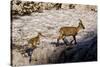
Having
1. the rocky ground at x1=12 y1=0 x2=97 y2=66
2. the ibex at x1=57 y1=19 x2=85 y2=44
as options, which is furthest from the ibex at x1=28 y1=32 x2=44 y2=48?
the ibex at x1=57 y1=19 x2=85 y2=44

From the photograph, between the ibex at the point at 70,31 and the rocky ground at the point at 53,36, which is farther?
the ibex at the point at 70,31

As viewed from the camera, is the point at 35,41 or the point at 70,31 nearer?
the point at 35,41

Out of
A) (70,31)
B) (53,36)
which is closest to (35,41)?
(53,36)

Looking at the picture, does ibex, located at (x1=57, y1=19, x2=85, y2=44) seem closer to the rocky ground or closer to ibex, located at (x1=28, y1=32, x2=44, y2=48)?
the rocky ground

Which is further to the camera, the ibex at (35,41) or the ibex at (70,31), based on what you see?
the ibex at (70,31)

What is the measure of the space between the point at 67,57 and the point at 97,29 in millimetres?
591

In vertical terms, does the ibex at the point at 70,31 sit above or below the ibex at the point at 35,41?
above

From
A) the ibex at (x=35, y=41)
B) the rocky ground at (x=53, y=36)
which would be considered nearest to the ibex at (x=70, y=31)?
the rocky ground at (x=53, y=36)

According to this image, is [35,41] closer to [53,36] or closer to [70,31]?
[53,36]

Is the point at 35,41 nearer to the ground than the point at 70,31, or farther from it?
nearer to the ground

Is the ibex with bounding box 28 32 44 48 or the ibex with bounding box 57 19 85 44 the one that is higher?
the ibex with bounding box 57 19 85 44

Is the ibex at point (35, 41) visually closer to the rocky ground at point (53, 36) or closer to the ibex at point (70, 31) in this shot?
the rocky ground at point (53, 36)
